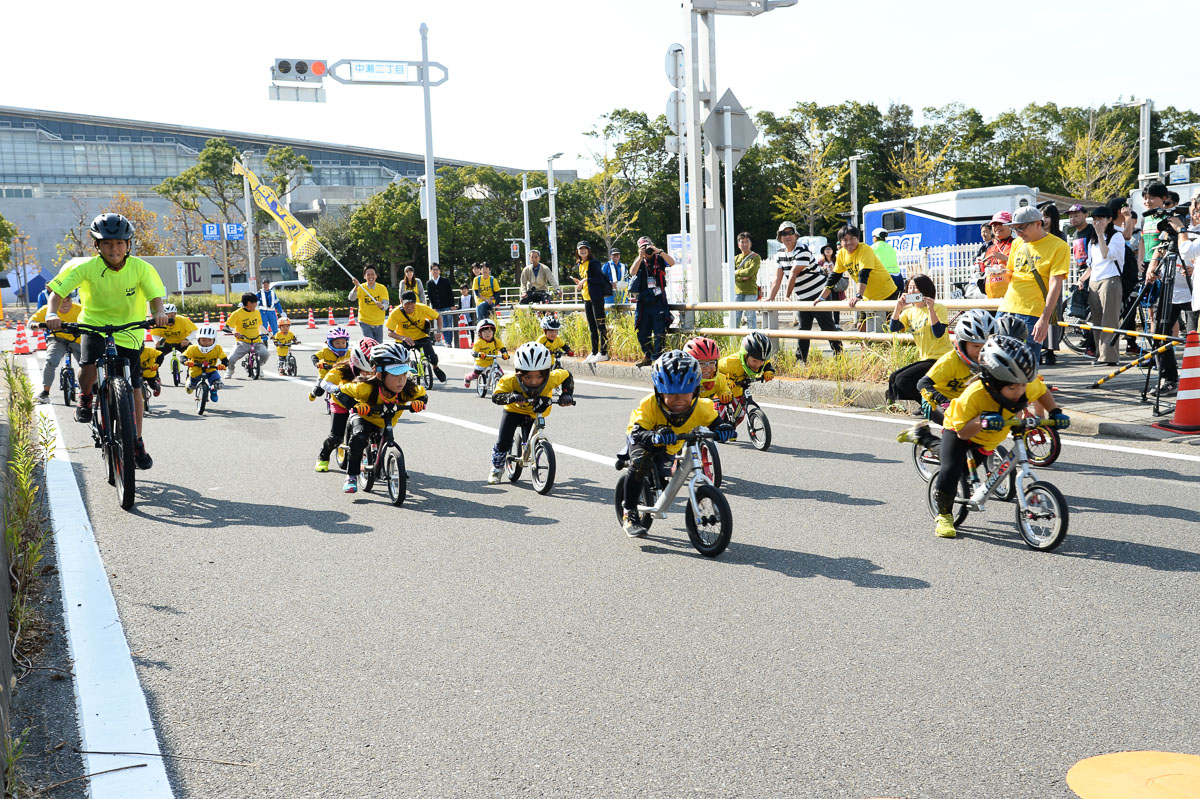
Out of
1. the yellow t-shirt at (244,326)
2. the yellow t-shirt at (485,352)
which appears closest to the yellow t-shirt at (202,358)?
the yellow t-shirt at (485,352)

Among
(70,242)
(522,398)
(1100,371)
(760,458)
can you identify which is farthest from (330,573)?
(70,242)

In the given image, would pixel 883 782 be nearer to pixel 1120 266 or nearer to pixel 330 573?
pixel 330 573

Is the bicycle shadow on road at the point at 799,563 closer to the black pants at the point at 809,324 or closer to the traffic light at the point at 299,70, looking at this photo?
the black pants at the point at 809,324

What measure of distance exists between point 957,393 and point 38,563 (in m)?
5.70

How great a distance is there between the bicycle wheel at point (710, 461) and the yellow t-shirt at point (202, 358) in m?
8.92

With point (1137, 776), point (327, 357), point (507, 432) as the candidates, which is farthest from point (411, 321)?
point (1137, 776)

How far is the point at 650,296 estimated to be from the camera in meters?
16.0

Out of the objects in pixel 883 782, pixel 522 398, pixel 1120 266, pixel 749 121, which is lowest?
pixel 883 782

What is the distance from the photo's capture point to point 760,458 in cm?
946

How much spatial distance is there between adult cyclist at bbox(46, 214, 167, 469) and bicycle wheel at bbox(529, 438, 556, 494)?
2.90 metres

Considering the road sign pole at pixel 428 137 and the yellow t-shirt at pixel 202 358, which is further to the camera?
the road sign pole at pixel 428 137

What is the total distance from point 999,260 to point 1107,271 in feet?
5.77

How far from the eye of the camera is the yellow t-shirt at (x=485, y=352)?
15.4m

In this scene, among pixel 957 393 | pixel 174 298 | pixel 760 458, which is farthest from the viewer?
pixel 174 298
